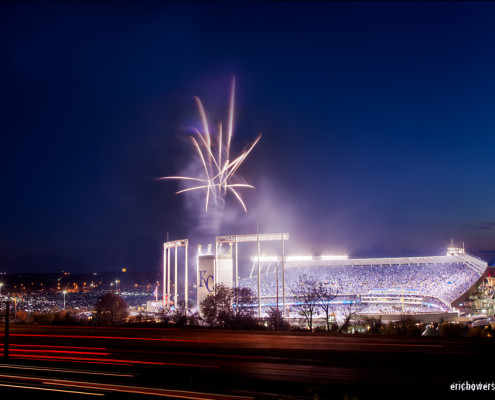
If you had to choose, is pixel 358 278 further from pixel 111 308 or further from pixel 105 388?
pixel 105 388

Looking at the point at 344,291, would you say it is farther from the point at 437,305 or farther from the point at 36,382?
the point at 36,382

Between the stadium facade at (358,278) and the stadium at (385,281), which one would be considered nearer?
the stadium facade at (358,278)

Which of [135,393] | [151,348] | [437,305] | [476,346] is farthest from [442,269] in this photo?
[135,393]

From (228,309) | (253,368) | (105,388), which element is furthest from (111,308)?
(105,388)

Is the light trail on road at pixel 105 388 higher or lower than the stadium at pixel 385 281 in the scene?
higher

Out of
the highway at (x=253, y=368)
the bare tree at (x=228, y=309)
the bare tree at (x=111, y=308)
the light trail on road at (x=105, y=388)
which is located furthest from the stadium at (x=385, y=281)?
the light trail on road at (x=105, y=388)

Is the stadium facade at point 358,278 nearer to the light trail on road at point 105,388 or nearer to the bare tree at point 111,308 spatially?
the bare tree at point 111,308

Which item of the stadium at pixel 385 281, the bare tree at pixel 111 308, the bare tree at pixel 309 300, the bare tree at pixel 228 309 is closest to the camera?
the bare tree at pixel 228 309
